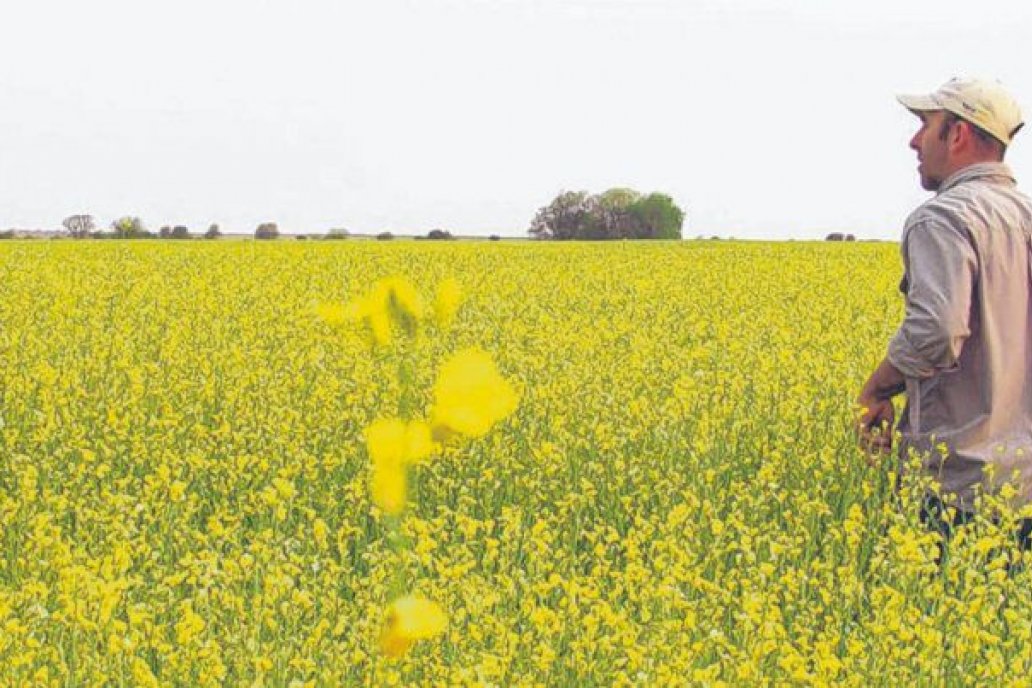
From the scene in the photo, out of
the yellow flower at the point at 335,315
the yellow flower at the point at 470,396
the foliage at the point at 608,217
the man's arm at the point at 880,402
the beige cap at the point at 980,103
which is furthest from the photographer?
the foliage at the point at 608,217

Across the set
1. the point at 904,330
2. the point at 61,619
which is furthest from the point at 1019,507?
the point at 61,619

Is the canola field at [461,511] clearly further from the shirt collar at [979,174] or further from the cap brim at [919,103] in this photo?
the cap brim at [919,103]

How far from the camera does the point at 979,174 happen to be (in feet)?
14.0

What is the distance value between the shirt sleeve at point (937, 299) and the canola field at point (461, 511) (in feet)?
1.48

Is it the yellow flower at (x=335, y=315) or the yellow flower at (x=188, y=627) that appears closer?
the yellow flower at (x=335, y=315)

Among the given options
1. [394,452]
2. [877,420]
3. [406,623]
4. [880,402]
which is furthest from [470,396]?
[877,420]

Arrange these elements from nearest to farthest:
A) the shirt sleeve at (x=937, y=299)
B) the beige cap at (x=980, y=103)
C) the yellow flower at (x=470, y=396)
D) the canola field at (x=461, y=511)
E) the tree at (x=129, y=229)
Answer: the yellow flower at (x=470, y=396) → the canola field at (x=461, y=511) → the shirt sleeve at (x=937, y=299) → the beige cap at (x=980, y=103) → the tree at (x=129, y=229)

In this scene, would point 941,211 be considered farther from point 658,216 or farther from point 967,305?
point 658,216

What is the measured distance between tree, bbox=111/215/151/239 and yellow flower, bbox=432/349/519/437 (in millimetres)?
49893

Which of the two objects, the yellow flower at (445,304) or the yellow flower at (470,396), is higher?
the yellow flower at (445,304)

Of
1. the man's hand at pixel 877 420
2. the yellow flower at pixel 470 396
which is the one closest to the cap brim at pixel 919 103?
the man's hand at pixel 877 420

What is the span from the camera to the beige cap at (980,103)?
418 centimetres

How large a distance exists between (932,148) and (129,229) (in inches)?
1920

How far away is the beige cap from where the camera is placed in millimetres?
4176
